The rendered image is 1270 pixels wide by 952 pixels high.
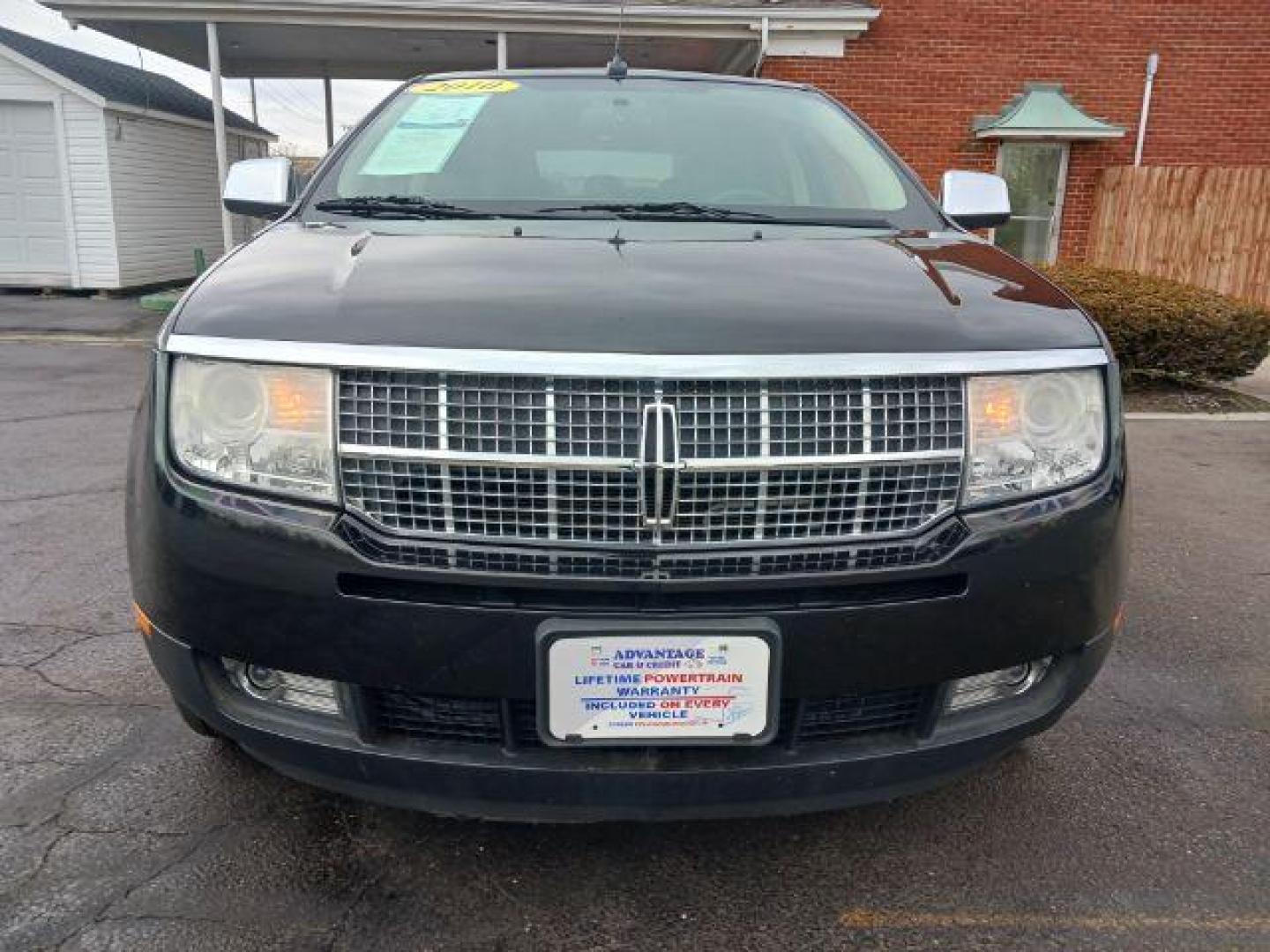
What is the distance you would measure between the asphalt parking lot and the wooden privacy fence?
924 cm

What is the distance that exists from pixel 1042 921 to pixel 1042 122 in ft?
35.9

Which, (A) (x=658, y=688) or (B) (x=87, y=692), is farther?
(B) (x=87, y=692)

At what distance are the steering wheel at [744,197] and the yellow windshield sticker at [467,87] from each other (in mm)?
864

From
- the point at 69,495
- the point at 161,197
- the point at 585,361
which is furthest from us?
the point at 161,197

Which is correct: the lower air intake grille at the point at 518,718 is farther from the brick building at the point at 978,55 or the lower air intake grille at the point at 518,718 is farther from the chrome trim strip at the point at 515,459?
the brick building at the point at 978,55

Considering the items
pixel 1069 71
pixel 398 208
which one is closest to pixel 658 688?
pixel 398 208

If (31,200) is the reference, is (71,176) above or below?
above

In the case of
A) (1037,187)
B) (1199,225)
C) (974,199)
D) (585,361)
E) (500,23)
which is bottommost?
(1199,225)

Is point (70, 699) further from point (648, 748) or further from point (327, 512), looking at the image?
point (648, 748)

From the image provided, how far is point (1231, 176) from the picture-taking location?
1018cm


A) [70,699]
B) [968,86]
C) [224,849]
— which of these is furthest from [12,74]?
[224,849]

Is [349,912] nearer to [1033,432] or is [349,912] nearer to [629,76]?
[1033,432]

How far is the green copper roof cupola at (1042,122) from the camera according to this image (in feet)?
36.0

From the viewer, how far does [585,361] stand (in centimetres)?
159
